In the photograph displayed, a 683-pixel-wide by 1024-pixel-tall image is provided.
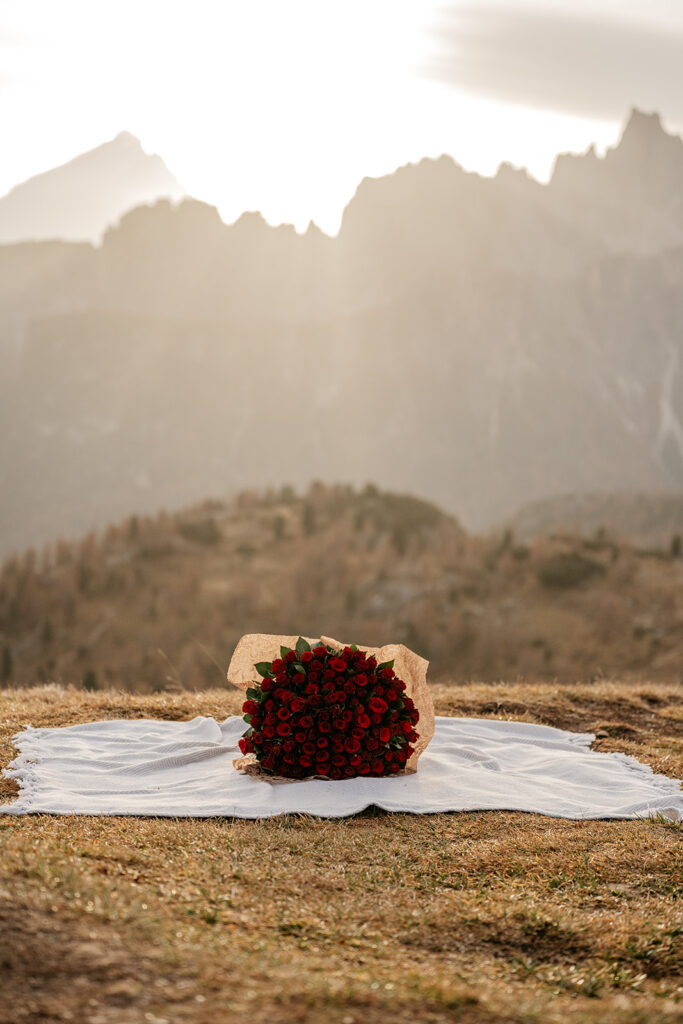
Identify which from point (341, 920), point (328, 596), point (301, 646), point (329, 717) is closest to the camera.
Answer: point (341, 920)

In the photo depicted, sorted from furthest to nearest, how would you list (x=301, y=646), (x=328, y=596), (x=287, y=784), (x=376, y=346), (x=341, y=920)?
(x=376, y=346) < (x=328, y=596) < (x=301, y=646) < (x=287, y=784) < (x=341, y=920)

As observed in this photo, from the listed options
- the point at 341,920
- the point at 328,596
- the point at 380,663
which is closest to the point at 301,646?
the point at 380,663

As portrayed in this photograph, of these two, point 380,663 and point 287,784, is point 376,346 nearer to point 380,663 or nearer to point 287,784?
point 380,663

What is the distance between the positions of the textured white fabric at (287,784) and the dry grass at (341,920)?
20 cm

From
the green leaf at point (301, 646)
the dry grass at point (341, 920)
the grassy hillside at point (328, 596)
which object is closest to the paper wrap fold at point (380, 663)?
the green leaf at point (301, 646)

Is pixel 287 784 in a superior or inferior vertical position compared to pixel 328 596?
inferior

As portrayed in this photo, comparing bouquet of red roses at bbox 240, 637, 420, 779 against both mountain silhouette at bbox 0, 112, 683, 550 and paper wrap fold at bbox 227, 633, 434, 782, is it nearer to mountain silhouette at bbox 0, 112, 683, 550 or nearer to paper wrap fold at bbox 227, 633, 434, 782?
paper wrap fold at bbox 227, 633, 434, 782

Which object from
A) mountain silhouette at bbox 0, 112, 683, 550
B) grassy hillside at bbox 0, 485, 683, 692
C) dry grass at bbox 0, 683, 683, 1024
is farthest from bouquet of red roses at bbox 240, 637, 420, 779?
mountain silhouette at bbox 0, 112, 683, 550

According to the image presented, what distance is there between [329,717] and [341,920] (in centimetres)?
202

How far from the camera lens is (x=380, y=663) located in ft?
17.2

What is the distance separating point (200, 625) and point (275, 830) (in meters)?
21.5

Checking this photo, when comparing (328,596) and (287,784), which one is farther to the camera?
(328,596)

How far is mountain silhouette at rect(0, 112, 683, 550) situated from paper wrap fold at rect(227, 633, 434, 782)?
373ft

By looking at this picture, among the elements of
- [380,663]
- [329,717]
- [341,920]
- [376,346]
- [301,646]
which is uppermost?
[376,346]
